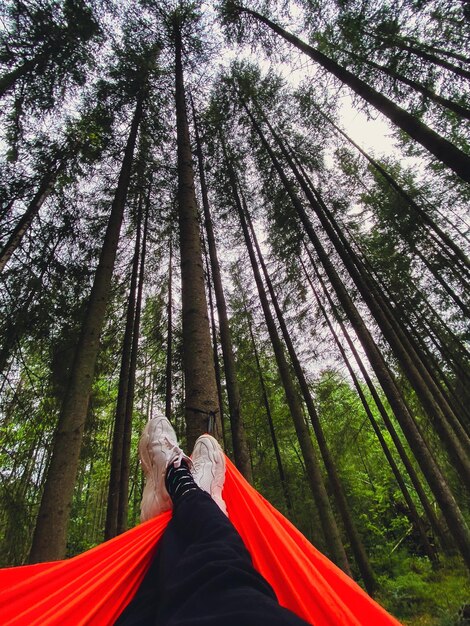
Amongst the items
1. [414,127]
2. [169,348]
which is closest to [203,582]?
[414,127]

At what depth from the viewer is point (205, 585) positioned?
684 millimetres

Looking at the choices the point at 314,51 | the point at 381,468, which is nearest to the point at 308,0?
the point at 314,51

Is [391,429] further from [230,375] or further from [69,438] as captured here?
[69,438]

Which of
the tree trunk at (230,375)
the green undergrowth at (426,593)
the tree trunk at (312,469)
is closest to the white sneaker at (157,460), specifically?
the tree trunk at (230,375)

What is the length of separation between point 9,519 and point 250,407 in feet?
25.1

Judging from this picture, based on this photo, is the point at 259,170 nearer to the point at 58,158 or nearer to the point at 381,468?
the point at 58,158

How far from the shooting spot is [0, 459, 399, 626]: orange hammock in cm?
77

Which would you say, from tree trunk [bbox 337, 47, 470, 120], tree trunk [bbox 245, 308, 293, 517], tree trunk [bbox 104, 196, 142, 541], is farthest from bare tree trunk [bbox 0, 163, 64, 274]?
tree trunk [bbox 245, 308, 293, 517]

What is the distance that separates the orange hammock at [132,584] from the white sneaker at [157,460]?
30cm

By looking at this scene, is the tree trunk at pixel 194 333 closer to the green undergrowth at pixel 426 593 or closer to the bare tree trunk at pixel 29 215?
the bare tree trunk at pixel 29 215

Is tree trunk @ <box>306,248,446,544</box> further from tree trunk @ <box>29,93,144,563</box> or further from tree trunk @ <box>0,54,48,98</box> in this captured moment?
tree trunk @ <box>0,54,48,98</box>

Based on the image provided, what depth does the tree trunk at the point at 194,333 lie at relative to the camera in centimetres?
183

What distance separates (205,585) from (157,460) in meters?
1.29

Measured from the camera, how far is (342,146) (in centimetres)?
963
